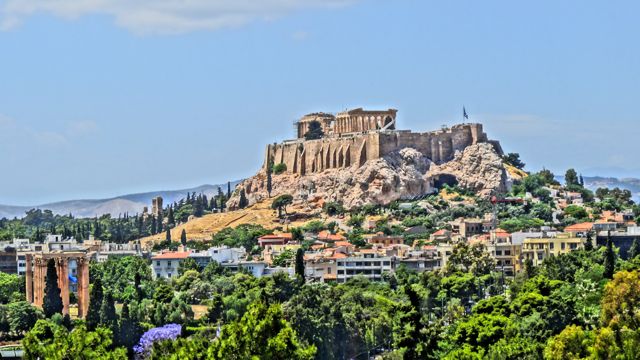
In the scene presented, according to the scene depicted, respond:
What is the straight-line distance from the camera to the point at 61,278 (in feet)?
301

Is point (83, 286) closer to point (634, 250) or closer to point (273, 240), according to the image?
point (273, 240)

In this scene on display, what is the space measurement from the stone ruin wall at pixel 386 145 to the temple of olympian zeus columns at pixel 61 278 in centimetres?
3905

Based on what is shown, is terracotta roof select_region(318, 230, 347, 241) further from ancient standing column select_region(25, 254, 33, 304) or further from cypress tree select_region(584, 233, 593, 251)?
ancient standing column select_region(25, 254, 33, 304)

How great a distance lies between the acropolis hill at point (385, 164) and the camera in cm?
12888

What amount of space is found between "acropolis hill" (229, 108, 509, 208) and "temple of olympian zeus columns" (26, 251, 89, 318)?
3660 centimetres

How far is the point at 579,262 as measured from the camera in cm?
8662

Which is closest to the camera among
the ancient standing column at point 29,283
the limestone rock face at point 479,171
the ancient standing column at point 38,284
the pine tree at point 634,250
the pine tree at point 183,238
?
the ancient standing column at point 38,284

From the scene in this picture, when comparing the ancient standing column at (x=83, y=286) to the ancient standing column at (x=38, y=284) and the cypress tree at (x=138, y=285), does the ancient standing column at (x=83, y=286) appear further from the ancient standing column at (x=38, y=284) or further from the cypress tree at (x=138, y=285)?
the cypress tree at (x=138, y=285)

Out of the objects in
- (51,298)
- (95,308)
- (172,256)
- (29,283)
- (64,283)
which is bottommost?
(95,308)

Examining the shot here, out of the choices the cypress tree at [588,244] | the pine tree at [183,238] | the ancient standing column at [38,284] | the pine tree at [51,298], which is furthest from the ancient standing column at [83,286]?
the pine tree at [183,238]

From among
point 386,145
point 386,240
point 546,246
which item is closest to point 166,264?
point 386,240

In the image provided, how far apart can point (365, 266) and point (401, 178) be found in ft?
80.3

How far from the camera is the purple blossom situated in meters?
72.2

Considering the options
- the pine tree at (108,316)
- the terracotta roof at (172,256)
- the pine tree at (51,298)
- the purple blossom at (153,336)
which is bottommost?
the purple blossom at (153,336)
